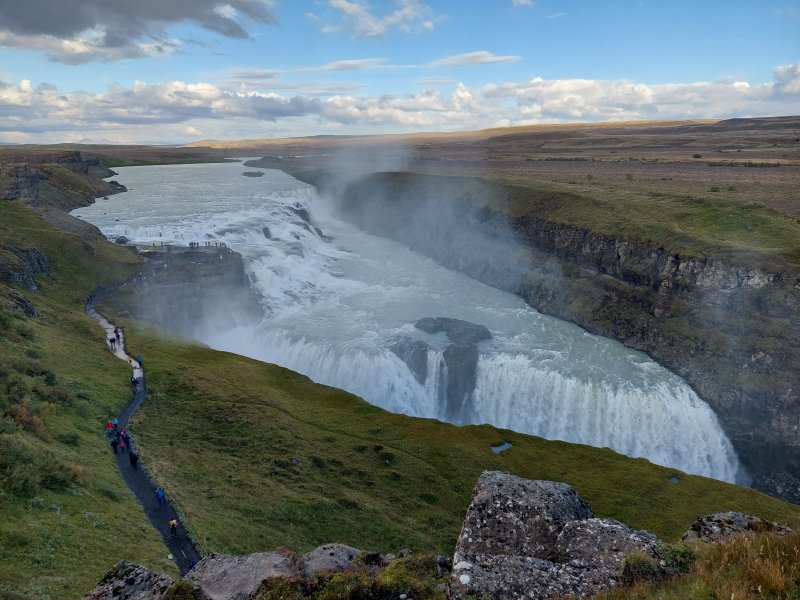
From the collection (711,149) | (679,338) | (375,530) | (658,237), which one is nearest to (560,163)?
(711,149)

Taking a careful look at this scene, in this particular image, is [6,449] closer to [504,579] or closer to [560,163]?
[504,579]

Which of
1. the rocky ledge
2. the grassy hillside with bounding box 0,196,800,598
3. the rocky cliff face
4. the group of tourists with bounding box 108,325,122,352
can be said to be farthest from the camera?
the rocky cliff face

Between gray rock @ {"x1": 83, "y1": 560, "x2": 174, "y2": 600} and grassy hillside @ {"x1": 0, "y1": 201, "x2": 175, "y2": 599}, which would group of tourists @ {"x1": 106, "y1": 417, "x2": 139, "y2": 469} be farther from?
gray rock @ {"x1": 83, "y1": 560, "x2": 174, "y2": 600}

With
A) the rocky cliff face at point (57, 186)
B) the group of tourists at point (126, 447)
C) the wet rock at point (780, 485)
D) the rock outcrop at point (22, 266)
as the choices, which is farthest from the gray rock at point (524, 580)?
the rocky cliff face at point (57, 186)

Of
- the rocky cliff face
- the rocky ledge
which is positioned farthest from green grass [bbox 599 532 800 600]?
the rocky cliff face

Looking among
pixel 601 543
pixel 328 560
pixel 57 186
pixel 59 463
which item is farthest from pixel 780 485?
pixel 57 186
